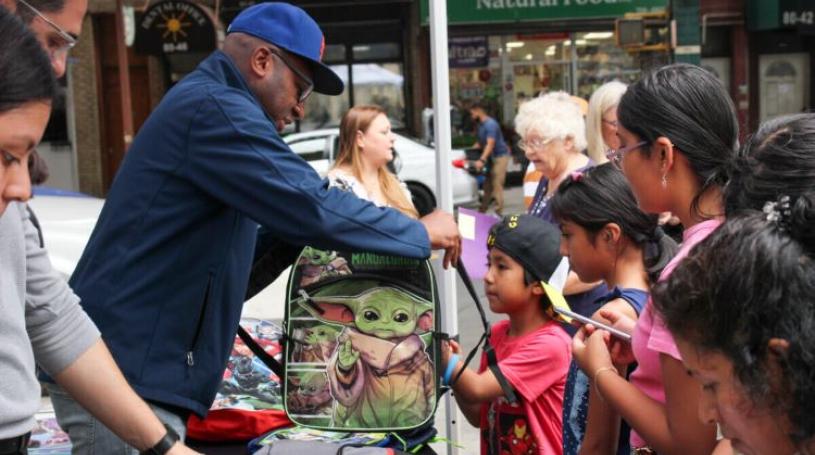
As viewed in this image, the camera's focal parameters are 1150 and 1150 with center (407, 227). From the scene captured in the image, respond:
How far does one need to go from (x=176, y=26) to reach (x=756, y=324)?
50.5 feet

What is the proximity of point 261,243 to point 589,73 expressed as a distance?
852 inches

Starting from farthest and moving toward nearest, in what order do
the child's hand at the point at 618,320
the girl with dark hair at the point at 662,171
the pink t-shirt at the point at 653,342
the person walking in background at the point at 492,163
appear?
1. the person walking in background at the point at 492,163
2. the child's hand at the point at 618,320
3. the girl with dark hair at the point at 662,171
4. the pink t-shirt at the point at 653,342

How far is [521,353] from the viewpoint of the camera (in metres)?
3.58

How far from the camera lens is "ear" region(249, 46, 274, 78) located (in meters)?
3.21

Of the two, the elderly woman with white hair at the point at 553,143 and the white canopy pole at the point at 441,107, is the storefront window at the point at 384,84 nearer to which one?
the elderly woman with white hair at the point at 553,143

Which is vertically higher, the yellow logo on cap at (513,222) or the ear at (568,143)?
the ear at (568,143)

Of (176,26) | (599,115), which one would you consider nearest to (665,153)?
(599,115)

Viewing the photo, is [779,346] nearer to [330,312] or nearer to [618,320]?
[618,320]

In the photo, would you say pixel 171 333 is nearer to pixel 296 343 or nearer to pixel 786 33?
pixel 296 343

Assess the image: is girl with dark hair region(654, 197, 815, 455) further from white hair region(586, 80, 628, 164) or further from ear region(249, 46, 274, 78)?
white hair region(586, 80, 628, 164)

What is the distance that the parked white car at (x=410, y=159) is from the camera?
1733 centimetres

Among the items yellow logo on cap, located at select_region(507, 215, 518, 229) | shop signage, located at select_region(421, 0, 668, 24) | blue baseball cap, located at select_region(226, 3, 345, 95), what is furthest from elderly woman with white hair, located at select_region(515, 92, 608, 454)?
shop signage, located at select_region(421, 0, 668, 24)

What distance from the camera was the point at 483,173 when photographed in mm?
18641

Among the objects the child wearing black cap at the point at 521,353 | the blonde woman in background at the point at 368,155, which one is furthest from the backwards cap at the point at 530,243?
the blonde woman in background at the point at 368,155
